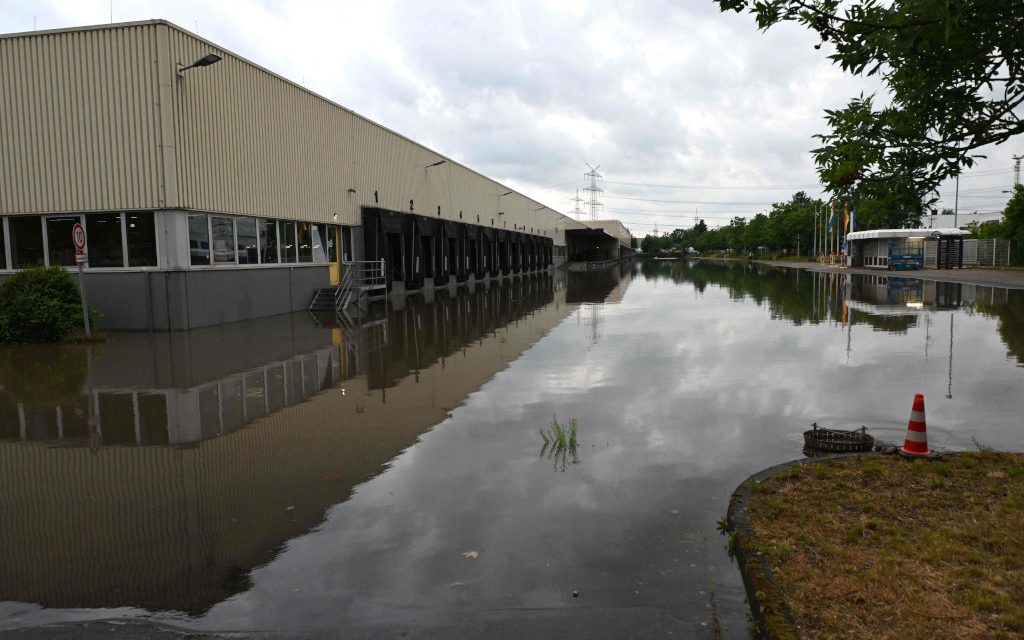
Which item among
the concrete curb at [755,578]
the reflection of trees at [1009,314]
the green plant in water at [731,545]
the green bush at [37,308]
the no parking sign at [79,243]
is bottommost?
the green plant in water at [731,545]

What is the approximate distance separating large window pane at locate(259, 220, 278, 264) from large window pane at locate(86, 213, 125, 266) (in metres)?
4.41

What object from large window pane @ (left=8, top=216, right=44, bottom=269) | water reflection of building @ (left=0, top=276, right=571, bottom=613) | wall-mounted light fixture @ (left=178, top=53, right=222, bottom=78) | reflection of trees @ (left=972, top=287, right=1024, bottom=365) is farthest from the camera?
large window pane @ (left=8, top=216, right=44, bottom=269)

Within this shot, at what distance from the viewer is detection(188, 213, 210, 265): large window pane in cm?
1833

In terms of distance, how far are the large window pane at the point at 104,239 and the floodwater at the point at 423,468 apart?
13.1ft

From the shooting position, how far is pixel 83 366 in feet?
41.2

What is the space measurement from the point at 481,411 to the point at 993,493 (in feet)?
17.2

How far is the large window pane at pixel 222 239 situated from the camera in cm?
1942

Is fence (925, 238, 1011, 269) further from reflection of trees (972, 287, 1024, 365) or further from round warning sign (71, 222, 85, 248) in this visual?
Result: round warning sign (71, 222, 85, 248)

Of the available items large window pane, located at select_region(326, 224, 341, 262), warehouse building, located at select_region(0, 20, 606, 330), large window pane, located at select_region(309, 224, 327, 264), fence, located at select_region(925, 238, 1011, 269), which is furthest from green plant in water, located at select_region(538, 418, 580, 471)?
fence, located at select_region(925, 238, 1011, 269)

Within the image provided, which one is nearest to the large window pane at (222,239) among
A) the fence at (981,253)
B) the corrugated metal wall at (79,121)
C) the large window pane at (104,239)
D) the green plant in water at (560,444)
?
the corrugated metal wall at (79,121)

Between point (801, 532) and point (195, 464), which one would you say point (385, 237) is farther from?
point (801, 532)

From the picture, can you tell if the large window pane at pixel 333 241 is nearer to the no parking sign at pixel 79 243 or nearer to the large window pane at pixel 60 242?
the large window pane at pixel 60 242

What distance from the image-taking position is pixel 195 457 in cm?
702

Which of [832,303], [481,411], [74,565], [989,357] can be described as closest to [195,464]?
[74,565]
